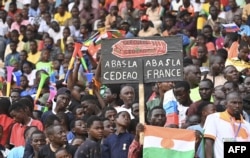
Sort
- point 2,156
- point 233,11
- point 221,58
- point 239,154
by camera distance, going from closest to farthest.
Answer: point 239,154 → point 2,156 → point 221,58 → point 233,11

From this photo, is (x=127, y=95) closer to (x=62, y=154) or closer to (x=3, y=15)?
(x=62, y=154)

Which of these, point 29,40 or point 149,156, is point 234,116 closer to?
point 149,156

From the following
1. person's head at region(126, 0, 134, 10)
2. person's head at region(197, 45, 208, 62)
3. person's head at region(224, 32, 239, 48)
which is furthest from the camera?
person's head at region(126, 0, 134, 10)

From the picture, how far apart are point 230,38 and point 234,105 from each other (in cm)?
619

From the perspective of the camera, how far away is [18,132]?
16.3 metres

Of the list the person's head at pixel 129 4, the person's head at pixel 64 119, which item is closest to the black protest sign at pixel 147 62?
the person's head at pixel 64 119

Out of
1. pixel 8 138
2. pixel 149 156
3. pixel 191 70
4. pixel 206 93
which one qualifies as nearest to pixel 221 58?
pixel 191 70

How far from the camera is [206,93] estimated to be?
15664 millimetres

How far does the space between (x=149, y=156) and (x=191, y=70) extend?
3.64 meters

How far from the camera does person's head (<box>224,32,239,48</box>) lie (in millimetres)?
19828

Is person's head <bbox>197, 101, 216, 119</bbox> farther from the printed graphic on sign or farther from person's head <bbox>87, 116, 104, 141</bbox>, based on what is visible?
person's head <bbox>87, 116, 104, 141</bbox>

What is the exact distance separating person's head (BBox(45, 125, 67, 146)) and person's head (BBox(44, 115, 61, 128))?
579mm

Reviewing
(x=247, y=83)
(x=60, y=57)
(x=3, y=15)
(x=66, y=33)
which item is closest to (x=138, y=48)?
(x=247, y=83)

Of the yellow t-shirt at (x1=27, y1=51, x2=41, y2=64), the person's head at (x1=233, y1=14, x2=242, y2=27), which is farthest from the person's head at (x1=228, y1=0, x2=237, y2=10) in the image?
the yellow t-shirt at (x1=27, y1=51, x2=41, y2=64)
